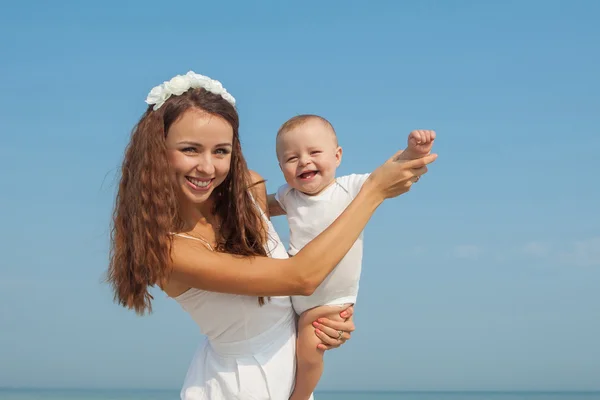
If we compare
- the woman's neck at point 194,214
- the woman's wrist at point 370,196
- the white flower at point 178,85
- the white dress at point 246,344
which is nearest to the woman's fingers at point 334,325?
the white dress at point 246,344

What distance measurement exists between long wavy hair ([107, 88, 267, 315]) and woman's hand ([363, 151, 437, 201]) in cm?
59

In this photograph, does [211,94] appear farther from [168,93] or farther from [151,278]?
[151,278]

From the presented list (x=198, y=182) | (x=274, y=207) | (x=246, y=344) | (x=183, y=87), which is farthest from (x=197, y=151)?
(x=246, y=344)

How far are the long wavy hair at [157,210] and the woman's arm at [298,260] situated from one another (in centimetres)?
11

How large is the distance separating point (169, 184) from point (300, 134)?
624 mm

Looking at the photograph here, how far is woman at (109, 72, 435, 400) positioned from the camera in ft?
11.3

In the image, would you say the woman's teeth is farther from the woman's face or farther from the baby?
the baby

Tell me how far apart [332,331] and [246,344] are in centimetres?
40

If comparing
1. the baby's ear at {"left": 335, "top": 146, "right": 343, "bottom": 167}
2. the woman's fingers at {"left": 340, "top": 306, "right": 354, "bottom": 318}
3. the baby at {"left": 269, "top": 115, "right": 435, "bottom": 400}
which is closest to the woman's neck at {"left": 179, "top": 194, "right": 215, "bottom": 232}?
the baby at {"left": 269, "top": 115, "right": 435, "bottom": 400}

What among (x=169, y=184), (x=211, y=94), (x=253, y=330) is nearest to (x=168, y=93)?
(x=211, y=94)

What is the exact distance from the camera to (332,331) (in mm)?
3609

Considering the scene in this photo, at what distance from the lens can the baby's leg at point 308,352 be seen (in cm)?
365

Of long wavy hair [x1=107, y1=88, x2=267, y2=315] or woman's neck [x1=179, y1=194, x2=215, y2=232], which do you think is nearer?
long wavy hair [x1=107, y1=88, x2=267, y2=315]

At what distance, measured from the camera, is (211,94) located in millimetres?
3646
